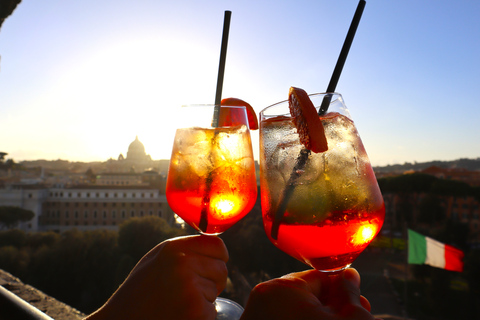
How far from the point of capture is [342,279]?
83 centimetres

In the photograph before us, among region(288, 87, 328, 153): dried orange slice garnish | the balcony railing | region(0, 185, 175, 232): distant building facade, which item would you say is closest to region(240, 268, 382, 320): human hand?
region(288, 87, 328, 153): dried orange slice garnish

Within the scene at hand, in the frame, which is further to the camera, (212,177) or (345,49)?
(212,177)

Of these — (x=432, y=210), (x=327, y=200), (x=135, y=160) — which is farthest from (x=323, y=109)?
(x=135, y=160)

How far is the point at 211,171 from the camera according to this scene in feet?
4.06

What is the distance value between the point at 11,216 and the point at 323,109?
3188 cm

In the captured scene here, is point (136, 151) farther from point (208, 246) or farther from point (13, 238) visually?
point (208, 246)

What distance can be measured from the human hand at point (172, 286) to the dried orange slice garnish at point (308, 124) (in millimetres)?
519

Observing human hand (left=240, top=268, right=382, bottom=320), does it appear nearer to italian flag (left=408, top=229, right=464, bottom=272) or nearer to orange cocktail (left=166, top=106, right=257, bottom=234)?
orange cocktail (left=166, top=106, right=257, bottom=234)

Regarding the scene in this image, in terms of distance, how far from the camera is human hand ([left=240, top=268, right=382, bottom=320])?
654 millimetres

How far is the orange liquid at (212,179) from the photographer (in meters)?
1.23

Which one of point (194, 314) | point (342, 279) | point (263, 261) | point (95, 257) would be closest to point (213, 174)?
point (194, 314)

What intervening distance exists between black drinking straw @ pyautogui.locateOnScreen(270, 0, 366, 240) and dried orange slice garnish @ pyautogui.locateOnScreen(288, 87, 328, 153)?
56 millimetres

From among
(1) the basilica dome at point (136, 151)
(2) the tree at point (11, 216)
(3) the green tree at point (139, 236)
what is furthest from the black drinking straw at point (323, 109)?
(1) the basilica dome at point (136, 151)

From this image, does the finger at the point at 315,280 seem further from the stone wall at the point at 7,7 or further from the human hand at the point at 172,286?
the stone wall at the point at 7,7
